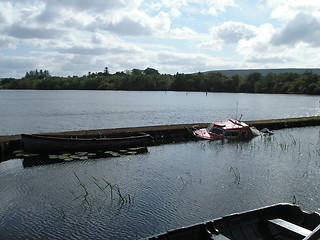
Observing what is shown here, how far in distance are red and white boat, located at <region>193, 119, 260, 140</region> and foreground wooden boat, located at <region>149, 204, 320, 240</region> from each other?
22.3 m

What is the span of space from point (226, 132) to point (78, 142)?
15.6 metres

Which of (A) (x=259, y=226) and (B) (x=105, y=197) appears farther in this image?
(B) (x=105, y=197)

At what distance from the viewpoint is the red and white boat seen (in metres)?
33.8

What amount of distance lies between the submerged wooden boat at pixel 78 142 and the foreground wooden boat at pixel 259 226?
18534 millimetres

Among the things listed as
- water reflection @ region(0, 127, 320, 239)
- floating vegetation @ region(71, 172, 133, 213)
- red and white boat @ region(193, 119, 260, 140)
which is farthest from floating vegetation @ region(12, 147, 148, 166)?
red and white boat @ region(193, 119, 260, 140)

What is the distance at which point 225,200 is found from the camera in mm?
16641

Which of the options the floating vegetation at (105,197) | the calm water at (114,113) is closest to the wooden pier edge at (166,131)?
the floating vegetation at (105,197)

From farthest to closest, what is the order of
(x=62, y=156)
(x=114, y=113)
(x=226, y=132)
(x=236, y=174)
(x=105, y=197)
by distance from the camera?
1. (x=114, y=113)
2. (x=226, y=132)
3. (x=62, y=156)
4. (x=236, y=174)
5. (x=105, y=197)

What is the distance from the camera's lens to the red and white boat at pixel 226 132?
1332 inches

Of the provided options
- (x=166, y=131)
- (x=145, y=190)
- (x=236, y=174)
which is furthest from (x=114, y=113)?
(x=145, y=190)

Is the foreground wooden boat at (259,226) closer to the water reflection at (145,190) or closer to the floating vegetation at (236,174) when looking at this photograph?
the water reflection at (145,190)

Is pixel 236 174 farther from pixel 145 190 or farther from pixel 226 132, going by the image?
pixel 226 132

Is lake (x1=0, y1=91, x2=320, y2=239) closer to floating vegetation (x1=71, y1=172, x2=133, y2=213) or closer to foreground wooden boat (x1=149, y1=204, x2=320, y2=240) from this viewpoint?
floating vegetation (x1=71, y1=172, x2=133, y2=213)

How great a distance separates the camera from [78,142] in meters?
26.7
